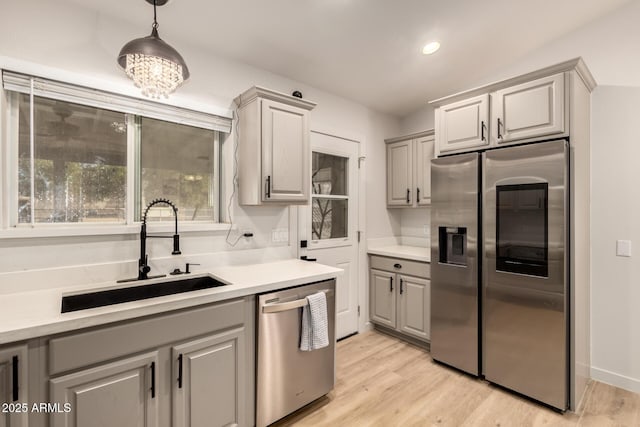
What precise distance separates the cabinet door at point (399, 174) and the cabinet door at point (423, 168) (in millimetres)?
80

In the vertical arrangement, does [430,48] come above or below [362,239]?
above

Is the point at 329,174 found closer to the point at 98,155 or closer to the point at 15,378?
the point at 98,155

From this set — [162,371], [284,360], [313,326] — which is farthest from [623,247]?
[162,371]

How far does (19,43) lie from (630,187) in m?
4.20

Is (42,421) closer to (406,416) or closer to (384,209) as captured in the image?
(406,416)

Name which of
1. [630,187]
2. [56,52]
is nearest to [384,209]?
[630,187]

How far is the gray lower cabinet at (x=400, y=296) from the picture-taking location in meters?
2.92

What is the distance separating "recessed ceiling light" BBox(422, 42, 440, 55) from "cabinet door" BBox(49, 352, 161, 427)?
2951mm

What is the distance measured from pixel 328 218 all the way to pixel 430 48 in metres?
1.82

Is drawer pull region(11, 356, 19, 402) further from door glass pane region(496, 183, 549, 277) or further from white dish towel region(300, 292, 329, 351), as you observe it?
door glass pane region(496, 183, 549, 277)

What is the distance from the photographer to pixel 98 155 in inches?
77.3

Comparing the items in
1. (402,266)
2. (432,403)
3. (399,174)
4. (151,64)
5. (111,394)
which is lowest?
(432,403)

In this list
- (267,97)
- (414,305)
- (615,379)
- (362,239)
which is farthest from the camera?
(362,239)

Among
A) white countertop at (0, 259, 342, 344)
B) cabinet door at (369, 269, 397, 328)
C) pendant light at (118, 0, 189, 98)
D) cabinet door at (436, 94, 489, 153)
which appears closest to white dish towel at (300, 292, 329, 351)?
white countertop at (0, 259, 342, 344)
